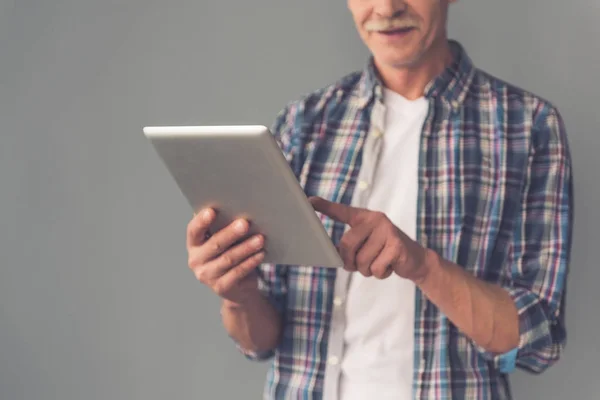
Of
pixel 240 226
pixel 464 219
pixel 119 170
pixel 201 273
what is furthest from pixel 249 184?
pixel 119 170

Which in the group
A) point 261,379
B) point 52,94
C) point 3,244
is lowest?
point 261,379

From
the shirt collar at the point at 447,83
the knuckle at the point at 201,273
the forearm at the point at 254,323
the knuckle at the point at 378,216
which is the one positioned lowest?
the forearm at the point at 254,323

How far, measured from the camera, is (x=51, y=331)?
5.42ft

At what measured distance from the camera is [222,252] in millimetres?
983

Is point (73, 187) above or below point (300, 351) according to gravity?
above

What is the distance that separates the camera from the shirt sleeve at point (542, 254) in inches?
42.5

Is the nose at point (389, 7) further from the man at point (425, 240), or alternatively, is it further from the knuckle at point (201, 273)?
the knuckle at point (201, 273)

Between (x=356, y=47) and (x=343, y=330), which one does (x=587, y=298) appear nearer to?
(x=343, y=330)

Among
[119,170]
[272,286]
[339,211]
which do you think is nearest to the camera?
[339,211]

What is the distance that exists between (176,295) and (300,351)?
19.9 inches

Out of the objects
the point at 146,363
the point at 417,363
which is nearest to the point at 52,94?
the point at 146,363

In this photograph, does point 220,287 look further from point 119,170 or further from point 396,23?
point 119,170

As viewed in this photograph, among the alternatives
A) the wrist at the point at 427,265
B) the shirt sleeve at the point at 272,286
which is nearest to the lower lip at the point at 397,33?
the shirt sleeve at the point at 272,286

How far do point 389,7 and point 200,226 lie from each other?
0.44 metres
